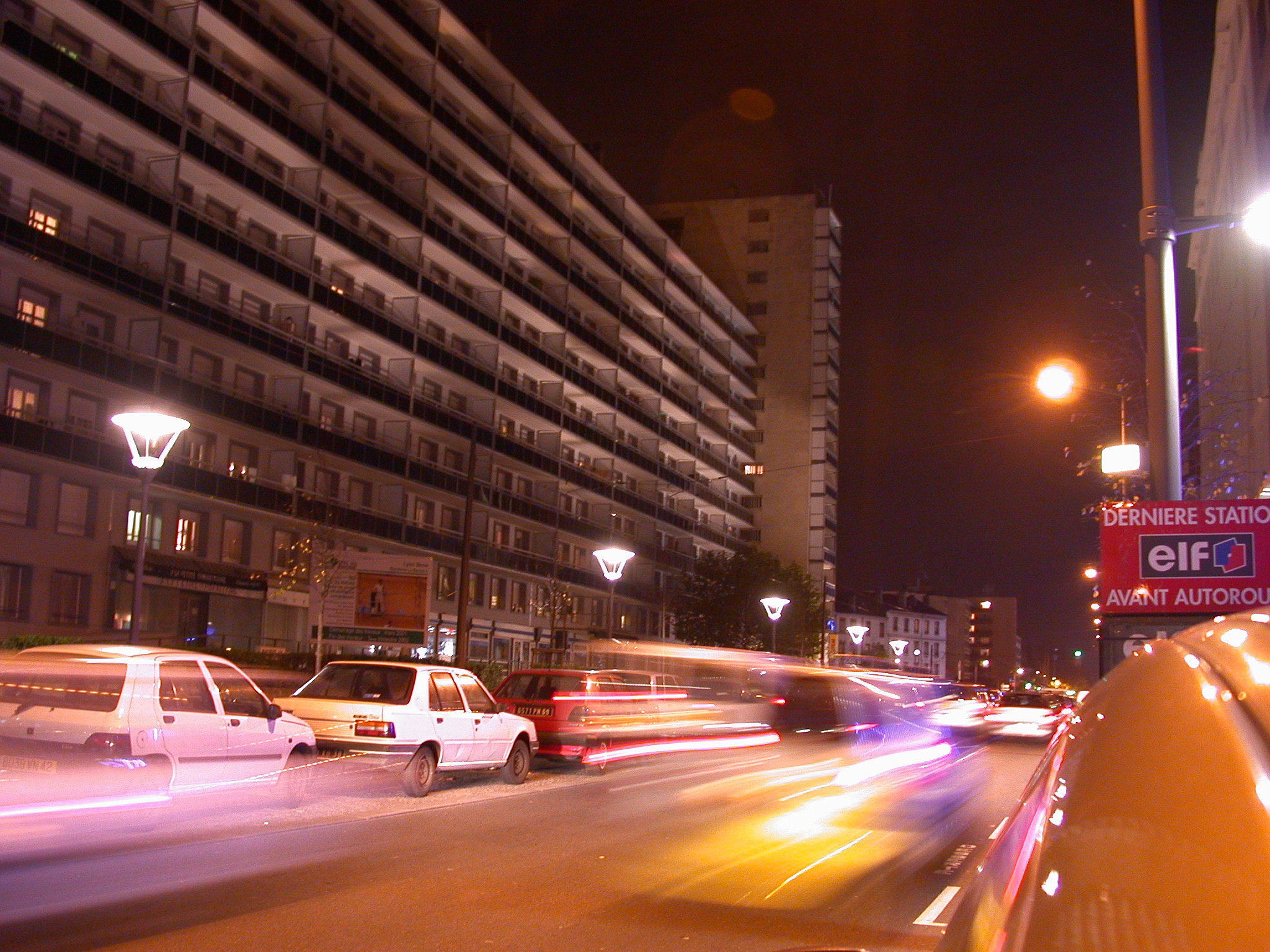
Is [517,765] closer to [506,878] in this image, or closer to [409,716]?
[409,716]

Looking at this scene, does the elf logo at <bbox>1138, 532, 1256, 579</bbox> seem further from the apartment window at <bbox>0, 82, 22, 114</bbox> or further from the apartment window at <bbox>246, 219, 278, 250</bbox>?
the apartment window at <bbox>246, 219, 278, 250</bbox>

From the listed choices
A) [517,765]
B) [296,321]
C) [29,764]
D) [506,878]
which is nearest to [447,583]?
[296,321]

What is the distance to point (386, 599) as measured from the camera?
116 feet

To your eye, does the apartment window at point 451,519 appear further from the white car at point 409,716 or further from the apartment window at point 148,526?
the white car at point 409,716

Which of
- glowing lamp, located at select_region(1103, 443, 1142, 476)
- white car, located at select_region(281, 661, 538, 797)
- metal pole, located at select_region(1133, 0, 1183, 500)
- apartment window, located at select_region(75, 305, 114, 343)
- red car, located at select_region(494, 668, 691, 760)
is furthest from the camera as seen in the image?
apartment window, located at select_region(75, 305, 114, 343)

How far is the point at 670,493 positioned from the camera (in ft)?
261

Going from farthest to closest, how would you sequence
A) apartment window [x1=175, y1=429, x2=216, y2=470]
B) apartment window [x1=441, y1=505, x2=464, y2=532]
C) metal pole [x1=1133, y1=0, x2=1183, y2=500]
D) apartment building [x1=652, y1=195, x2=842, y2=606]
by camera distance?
1. apartment building [x1=652, y1=195, x2=842, y2=606]
2. apartment window [x1=441, y1=505, x2=464, y2=532]
3. apartment window [x1=175, y1=429, x2=216, y2=470]
4. metal pole [x1=1133, y1=0, x2=1183, y2=500]

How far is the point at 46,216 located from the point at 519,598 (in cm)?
3041

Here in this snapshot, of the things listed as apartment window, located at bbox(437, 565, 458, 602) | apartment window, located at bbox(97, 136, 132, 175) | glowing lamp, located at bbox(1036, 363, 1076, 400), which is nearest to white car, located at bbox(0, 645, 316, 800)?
glowing lamp, located at bbox(1036, 363, 1076, 400)

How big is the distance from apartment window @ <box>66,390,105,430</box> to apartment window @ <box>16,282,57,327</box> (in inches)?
85.3

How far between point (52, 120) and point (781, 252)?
227 feet

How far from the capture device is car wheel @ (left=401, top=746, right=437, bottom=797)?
1509 centimetres

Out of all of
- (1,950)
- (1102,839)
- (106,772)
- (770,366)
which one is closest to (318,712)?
(106,772)

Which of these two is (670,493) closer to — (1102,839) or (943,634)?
(1102,839)
